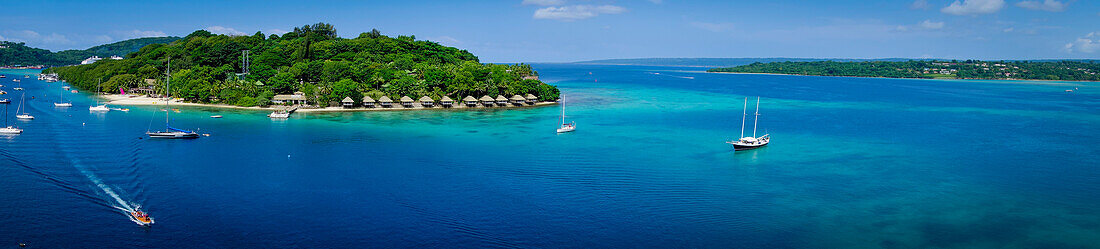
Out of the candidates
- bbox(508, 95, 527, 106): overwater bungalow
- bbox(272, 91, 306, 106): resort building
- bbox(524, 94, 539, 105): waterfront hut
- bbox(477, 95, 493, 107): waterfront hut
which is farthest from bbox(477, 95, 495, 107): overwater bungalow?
bbox(272, 91, 306, 106): resort building

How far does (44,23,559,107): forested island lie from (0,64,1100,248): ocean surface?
44.4ft

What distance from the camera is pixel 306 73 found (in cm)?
6794

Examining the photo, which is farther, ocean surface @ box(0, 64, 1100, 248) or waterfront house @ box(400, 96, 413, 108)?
waterfront house @ box(400, 96, 413, 108)

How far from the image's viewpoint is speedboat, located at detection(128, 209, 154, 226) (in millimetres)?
20969

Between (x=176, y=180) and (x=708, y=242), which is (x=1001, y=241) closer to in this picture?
(x=708, y=242)

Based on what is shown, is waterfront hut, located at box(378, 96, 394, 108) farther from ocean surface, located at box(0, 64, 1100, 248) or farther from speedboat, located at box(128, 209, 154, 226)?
speedboat, located at box(128, 209, 154, 226)

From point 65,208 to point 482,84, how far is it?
150 feet

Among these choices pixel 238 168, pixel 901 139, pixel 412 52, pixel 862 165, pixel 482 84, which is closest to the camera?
pixel 238 168

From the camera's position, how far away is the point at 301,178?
28.4 meters

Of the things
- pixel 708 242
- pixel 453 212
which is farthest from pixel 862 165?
pixel 453 212

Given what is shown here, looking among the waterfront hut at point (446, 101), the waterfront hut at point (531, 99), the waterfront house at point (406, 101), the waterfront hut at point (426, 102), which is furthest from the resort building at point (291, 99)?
the waterfront hut at point (531, 99)

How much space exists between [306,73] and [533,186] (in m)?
48.2

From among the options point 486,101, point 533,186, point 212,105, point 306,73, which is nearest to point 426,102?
point 486,101

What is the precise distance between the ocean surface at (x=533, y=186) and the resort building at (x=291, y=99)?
1012 centimetres
